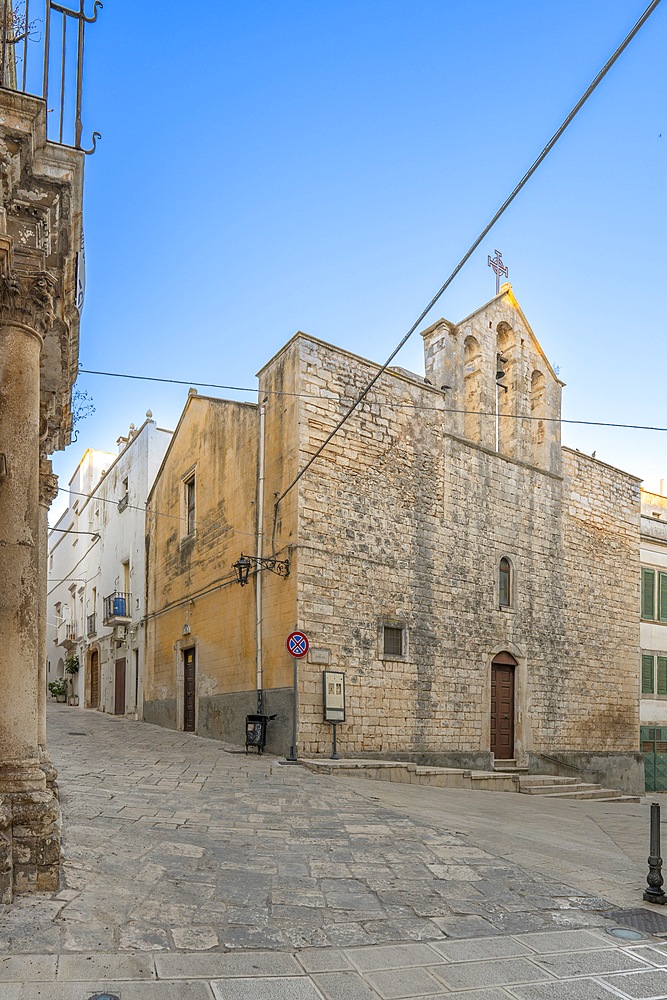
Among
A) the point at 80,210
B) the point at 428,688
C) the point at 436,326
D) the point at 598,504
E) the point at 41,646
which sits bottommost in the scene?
the point at 428,688

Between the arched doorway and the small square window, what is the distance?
9.43 ft

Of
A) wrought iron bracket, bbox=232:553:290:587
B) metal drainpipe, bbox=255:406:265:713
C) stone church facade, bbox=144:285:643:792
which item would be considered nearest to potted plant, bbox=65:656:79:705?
stone church facade, bbox=144:285:643:792

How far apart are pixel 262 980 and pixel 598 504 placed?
1787cm

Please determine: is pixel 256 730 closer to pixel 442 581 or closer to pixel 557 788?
pixel 442 581

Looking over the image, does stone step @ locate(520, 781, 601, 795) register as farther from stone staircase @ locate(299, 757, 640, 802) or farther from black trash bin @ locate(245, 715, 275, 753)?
black trash bin @ locate(245, 715, 275, 753)

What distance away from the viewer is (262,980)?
13.3 feet

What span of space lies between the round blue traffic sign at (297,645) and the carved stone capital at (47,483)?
17.3 ft

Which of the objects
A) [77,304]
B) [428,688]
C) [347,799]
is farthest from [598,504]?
[77,304]

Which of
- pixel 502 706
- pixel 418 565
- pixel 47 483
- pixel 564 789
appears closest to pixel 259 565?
pixel 418 565

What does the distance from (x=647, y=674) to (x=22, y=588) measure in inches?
765

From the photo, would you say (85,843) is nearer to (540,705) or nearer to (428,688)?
(428,688)

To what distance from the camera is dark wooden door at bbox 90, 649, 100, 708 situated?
97.9 feet

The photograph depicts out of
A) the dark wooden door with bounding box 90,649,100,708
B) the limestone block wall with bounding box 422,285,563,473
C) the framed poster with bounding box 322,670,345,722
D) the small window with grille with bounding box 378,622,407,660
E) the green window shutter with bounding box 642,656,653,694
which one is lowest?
the dark wooden door with bounding box 90,649,100,708

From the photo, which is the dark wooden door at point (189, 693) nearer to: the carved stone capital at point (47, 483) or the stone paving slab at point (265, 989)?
the carved stone capital at point (47, 483)
